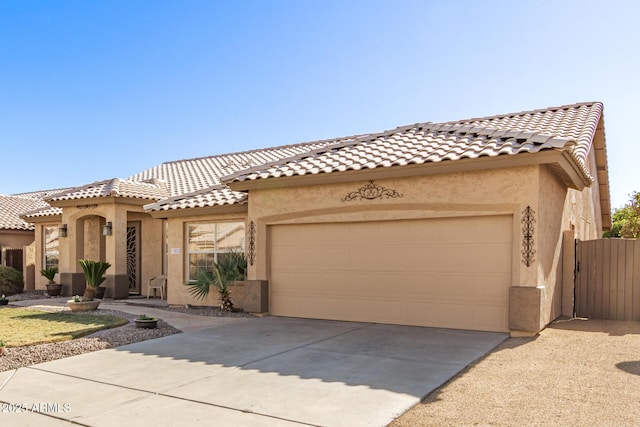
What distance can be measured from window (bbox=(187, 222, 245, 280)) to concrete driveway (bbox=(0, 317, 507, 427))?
4813 mm

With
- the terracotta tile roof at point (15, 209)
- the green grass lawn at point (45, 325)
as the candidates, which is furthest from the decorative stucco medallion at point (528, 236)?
the terracotta tile roof at point (15, 209)

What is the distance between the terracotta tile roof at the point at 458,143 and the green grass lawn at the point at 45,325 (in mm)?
4681

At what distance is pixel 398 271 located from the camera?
1098 centimetres

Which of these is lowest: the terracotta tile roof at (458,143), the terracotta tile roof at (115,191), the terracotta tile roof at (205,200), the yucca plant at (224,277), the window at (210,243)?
the yucca plant at (224,277)

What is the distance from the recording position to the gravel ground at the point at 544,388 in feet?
16.4

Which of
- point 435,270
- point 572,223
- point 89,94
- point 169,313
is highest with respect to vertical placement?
point 89,94

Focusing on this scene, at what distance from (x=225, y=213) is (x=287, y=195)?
2861 millimetres

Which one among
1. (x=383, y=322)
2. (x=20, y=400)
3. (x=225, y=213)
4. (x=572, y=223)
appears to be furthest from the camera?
(x=225, y=213)

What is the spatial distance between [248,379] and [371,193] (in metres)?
5.75

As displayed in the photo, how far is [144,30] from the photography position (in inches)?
638

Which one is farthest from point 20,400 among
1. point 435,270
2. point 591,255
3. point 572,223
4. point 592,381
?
point 572,223

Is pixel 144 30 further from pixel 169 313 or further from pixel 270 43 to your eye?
pixel 169 313

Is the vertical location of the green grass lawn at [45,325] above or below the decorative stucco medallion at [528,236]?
below

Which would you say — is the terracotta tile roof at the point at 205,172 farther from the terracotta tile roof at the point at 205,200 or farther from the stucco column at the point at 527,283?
the stucco column at the point at 527,283
